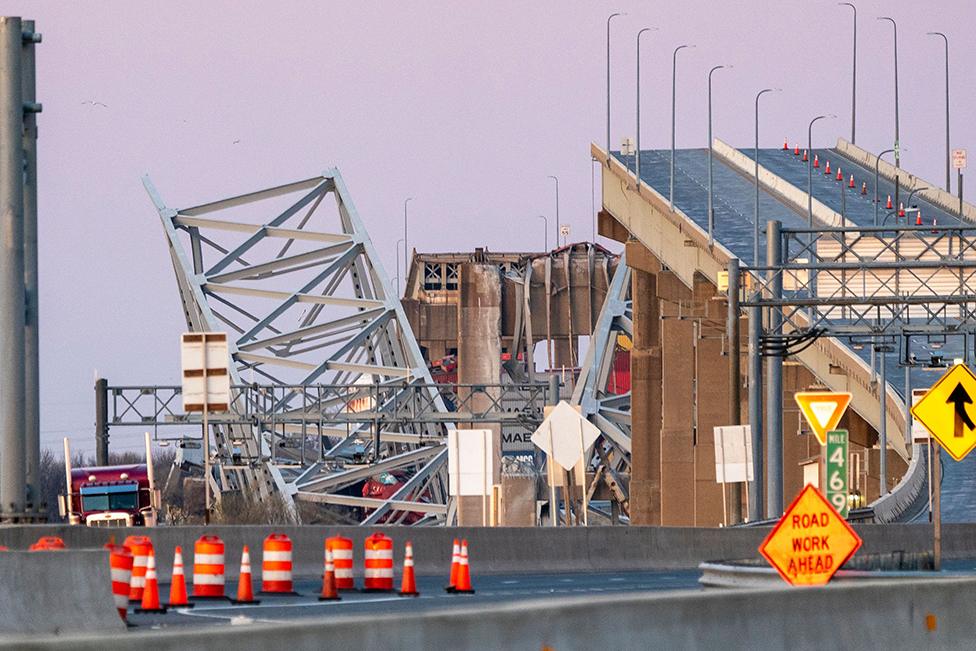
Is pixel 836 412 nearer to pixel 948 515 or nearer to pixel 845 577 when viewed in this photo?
pixel 845 577

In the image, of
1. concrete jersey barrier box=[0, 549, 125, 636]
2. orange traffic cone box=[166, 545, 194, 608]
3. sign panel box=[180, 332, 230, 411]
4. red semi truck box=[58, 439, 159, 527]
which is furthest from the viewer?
red semi truck box=[58, 439, 159, 527]

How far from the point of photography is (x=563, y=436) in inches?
1339

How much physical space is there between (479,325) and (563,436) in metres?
84.6

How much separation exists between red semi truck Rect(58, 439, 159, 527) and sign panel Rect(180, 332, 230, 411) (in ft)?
103

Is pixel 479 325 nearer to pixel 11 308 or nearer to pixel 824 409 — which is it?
pixel 824 409

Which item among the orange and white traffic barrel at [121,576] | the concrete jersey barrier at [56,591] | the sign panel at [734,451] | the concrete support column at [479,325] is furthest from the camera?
the concrete support column at [479,325]

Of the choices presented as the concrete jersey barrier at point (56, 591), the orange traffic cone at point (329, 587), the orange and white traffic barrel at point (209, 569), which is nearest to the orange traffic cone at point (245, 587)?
the orange and white traffic barrel at point (209, 569)

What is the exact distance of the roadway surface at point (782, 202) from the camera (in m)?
70.1

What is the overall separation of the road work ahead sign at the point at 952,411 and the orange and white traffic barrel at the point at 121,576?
769cm

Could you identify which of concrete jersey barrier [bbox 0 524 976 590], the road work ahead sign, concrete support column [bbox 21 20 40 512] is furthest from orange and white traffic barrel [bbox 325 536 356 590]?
the road work ahead sign

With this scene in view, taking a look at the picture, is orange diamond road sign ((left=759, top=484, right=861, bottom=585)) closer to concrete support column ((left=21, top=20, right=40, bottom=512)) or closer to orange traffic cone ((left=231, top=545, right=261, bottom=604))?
orange traffic cone ((left=231, top=545, right=261, bottom=604))

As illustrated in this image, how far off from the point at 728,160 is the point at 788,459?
61.1 ft

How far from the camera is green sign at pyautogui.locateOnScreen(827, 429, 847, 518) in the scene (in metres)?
25.1

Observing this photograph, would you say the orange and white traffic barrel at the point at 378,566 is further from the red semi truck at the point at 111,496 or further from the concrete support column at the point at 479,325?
the concrete support column at the point at 479,325
